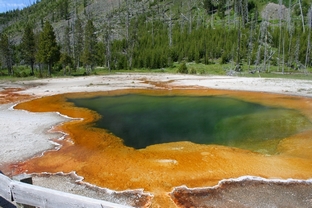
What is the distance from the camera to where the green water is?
555 inches

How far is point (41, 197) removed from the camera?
4.23 meters

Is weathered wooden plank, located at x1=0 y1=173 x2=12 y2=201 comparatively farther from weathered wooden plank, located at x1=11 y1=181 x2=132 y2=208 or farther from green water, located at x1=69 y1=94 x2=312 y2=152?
green water, located at x1=69 y1=94 x2=312 y2=152

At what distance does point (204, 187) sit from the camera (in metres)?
8.46

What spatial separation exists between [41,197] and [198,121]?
1461 cm

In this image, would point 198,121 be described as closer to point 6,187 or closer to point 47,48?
point 6,187

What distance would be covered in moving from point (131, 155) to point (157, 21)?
99.0 meters

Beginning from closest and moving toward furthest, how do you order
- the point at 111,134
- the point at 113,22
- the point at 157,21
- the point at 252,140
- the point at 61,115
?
the point at 252,140 < the point at 111,134 < the point at 61,115 < the point at 157,21 < the point at 113,22

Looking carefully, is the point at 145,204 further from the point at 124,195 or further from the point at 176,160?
the point at 176,160

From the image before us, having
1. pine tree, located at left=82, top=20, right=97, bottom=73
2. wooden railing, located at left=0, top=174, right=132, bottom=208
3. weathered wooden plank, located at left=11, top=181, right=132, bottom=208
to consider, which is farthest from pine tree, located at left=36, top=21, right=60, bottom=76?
weathered wooden plank, located at left=11, top=181, right=132, bottom=208

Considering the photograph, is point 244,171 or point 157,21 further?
point 157,21

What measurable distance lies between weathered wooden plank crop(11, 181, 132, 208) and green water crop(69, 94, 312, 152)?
8.73 m

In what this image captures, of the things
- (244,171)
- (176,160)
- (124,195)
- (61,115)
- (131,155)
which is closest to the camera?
(124,195)

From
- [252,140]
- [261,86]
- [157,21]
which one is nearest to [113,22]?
[157,21]

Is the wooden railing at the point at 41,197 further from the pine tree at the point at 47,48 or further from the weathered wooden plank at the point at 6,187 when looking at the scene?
the pine tree at the point at 47,48
